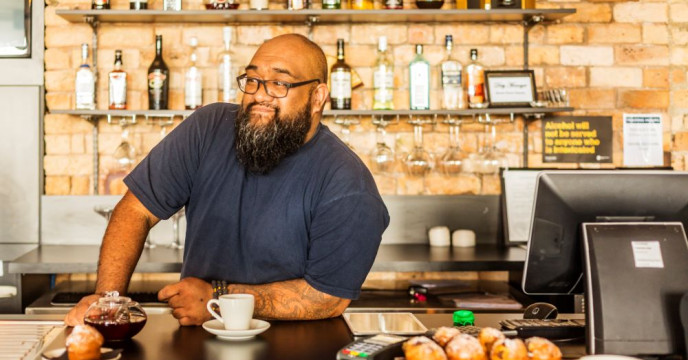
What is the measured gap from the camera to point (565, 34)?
3352 millimetres

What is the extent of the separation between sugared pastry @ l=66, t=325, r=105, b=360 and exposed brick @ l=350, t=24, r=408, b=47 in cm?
229

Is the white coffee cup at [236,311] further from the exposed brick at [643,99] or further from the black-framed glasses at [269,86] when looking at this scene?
the exposed brick at [643,99]

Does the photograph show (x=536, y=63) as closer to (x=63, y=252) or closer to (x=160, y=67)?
(x=160, y=67)

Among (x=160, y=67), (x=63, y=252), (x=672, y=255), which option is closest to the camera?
(x=672, y=255)

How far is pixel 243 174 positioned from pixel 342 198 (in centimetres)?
27

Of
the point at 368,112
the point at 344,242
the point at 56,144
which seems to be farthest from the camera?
the point at 56,144

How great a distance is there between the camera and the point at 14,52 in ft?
10.6

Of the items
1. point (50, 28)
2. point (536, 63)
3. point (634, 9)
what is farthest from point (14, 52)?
point (634, 9)

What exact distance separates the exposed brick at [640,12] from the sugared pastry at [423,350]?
266 centimetres

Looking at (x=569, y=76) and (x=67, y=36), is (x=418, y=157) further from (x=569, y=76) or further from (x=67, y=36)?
(x=67, y=36)

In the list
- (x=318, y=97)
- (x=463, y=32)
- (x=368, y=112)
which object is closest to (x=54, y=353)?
(x=318, y=97)

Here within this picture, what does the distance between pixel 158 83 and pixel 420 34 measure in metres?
1.17

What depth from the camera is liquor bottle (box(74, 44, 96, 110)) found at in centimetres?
313

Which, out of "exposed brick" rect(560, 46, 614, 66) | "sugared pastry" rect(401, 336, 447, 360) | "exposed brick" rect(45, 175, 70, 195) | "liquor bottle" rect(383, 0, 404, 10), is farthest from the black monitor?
"exposed brick" rect(45, 175, 70, 195)
